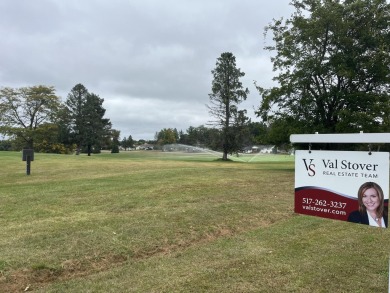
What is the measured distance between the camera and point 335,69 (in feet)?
65.1

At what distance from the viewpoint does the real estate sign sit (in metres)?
3.07

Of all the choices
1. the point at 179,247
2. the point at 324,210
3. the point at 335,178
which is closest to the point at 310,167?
the point at 335,178

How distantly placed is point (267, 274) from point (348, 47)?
1933 centimetres

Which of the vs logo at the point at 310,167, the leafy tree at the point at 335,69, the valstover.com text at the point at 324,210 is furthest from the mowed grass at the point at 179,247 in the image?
the leafy tree at the point at 335,69

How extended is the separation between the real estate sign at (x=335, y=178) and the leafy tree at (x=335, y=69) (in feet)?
54.1

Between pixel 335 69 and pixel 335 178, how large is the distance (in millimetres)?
18350

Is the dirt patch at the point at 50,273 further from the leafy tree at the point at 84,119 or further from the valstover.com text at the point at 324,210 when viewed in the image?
the leafy tree at the point at 84,119

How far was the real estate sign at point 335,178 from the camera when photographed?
3.07m

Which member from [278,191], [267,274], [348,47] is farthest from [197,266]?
[348,47]

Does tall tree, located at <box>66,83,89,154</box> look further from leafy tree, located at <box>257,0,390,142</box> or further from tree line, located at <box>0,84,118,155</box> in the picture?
leafy tree, located at <box>257,0,390,142</box>

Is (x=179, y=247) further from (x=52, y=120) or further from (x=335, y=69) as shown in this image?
(x=52, y=120)

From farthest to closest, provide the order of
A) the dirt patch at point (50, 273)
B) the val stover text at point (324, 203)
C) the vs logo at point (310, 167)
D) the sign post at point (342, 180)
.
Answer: the dirt patch at point (50, 273) → the vs logo at point (310, 167) → the val stover text at point (324, 203) → the sign post at point (342, 180)

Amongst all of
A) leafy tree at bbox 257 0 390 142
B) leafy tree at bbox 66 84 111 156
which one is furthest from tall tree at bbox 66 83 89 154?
leafy tree at bbox 257 0 390 142

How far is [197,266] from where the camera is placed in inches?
183
